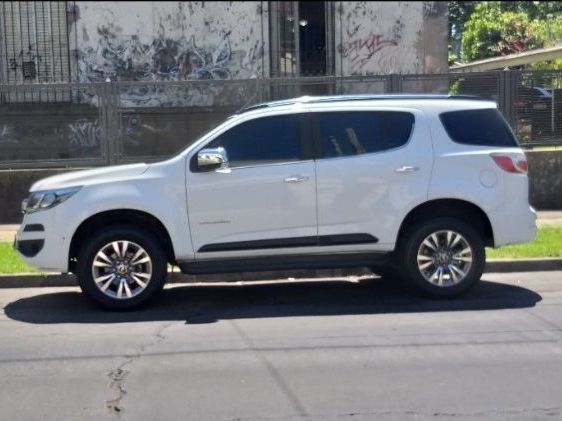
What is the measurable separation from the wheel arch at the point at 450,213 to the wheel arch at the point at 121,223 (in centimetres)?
235

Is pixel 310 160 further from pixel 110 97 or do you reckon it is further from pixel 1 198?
pixel 1 198

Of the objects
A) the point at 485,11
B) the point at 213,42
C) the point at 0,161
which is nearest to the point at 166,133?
the point at 0,161

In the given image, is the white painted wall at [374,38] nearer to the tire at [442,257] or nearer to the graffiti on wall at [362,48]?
the graffiti on wall at [362,48]

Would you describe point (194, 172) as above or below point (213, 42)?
below

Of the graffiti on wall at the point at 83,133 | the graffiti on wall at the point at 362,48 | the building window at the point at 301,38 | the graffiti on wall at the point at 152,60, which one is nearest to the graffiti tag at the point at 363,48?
the graffiti on wall at the point at 362,48

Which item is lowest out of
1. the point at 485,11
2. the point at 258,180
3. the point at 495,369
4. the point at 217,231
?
the point at 495,369

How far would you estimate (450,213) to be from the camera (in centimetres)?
843

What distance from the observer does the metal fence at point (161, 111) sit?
13.7 metres

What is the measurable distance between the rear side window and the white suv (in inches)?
0.5

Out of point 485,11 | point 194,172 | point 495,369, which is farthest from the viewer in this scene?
point 485,11

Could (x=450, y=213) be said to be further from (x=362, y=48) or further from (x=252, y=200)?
(x=362, y=48)

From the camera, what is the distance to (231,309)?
8.28 meters

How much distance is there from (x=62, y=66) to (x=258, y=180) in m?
10.9

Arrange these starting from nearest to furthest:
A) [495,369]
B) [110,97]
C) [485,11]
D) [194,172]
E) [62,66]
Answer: [495,369], [194,172], [110,97], [62,66], [485,11]
